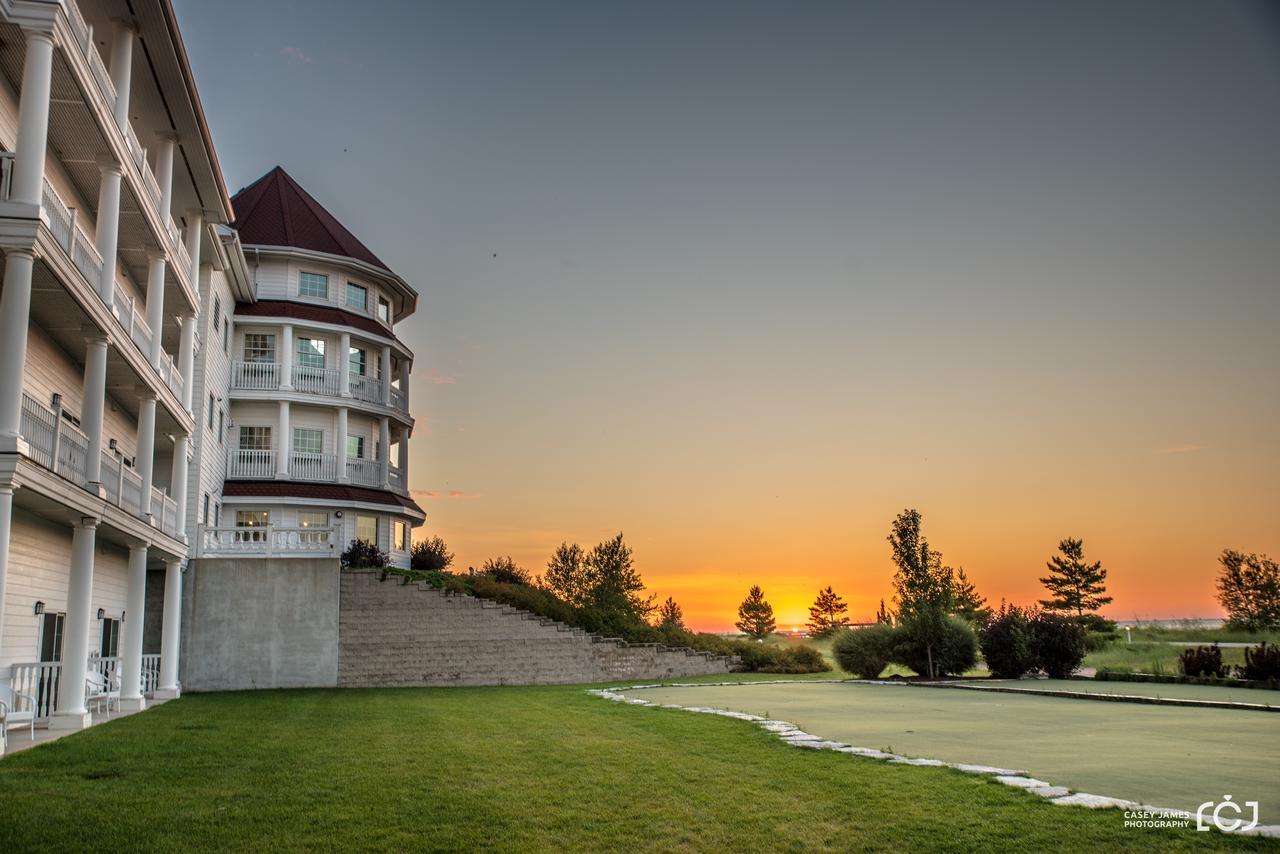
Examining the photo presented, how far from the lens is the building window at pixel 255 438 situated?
35.9 metres

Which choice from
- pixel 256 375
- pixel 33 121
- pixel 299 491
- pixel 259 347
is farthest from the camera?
pixel 259 347

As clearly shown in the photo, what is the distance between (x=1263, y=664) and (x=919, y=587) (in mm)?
9401

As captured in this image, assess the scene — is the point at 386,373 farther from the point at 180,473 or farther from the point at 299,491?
the point at 180,473

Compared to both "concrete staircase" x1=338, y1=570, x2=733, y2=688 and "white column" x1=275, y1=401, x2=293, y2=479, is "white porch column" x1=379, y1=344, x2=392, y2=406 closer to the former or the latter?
"white column" x1=275, y1=401, x2=293, y2=479

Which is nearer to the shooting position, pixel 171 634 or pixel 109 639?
pixel 109 639

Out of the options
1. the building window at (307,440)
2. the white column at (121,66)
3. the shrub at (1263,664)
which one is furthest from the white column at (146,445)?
the shrub at (1263,664)

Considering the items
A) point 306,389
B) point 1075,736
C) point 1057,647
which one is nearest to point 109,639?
point 306,389

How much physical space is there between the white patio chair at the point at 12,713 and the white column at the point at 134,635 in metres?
4.89

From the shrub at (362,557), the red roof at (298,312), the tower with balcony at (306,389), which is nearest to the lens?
the shrub at (362,557)

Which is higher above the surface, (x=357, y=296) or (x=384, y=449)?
(x=357, y=296)

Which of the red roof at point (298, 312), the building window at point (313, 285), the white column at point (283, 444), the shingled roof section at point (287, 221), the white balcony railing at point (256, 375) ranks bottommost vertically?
the white column at point (283, 444)

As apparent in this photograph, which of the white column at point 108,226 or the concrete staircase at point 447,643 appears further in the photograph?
the concrete staircase at point 447,643

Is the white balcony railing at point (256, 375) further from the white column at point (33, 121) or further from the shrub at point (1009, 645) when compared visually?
the shrub at point (1009, 645)

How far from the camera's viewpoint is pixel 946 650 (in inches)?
1148
